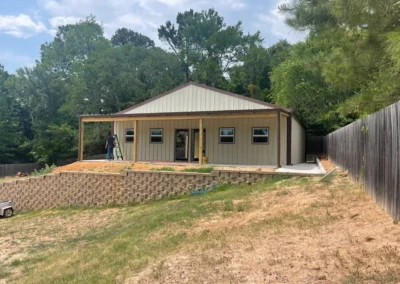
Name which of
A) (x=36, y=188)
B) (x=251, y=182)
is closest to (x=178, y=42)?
(x=36, y=188)

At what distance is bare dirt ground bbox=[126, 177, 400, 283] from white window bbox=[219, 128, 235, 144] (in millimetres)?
10650

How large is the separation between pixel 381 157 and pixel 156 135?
48.4 feet

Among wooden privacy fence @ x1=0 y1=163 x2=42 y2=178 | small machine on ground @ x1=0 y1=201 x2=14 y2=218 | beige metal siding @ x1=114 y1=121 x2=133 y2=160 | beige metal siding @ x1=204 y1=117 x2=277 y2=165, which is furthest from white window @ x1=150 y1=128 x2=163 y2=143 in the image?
wooden privacy fence @ x1=0 y1=163 x2=42 y2=178

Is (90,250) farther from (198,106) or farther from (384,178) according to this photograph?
(198,106)

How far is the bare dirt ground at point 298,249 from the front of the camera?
332 cm

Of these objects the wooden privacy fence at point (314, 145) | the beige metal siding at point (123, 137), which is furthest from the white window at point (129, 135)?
the wooden privacy fence at point (314, 145)

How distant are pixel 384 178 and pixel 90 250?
528 cm

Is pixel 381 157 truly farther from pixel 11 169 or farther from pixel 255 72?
pixel 255 72

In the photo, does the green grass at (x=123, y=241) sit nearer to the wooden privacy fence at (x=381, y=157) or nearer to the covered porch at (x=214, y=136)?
the wooden privacy fence at (x=381, y=157)

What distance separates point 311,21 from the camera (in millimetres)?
8516

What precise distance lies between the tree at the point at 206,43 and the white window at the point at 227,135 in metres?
26.7

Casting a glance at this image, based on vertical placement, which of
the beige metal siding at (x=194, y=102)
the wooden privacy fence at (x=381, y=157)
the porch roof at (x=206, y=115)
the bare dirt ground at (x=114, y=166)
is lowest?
the bare dirt ground at (x=114, y=166)

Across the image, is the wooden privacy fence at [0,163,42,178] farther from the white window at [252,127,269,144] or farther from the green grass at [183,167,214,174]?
the white window at [252,127,269,144]

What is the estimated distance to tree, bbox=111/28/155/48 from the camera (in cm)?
6022
